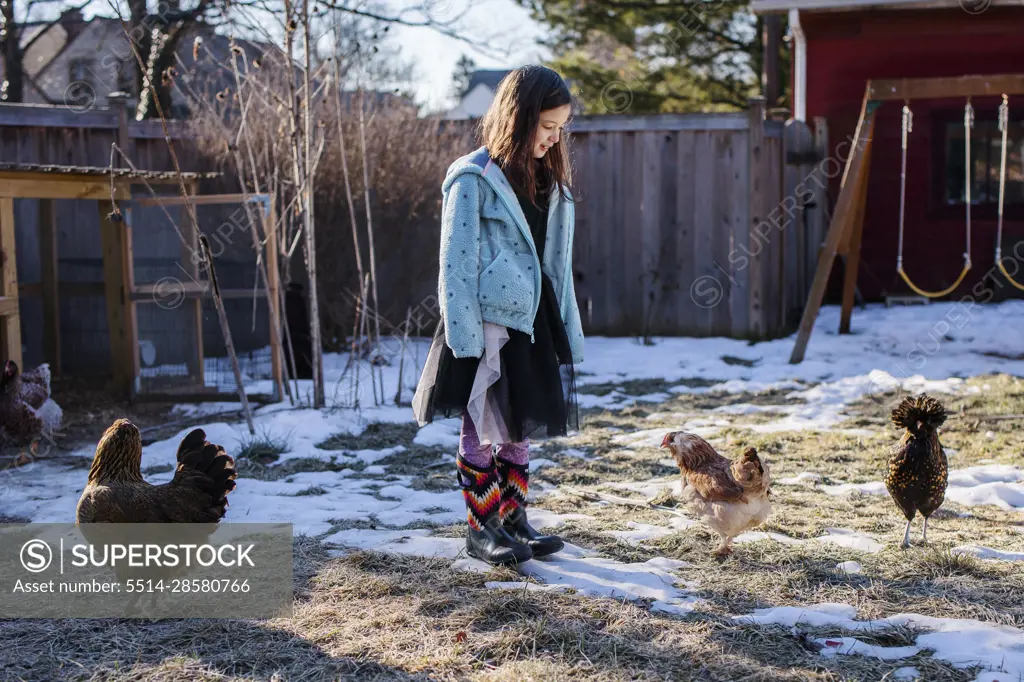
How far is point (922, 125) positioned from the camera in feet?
39.3

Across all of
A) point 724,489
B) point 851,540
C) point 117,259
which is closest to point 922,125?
point 117,259

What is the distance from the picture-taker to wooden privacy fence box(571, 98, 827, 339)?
31.2ft

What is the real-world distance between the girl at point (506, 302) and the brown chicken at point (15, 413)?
313 centimetres

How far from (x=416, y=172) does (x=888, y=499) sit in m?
5.50

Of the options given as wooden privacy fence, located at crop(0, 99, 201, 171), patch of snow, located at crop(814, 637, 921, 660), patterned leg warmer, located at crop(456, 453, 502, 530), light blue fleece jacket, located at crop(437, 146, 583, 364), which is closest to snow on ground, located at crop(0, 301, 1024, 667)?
patch of snow, located at crop(814, 637, 921, 660)

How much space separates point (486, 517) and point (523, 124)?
141 cm

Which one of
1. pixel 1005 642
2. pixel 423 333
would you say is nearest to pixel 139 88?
pixel 423 333

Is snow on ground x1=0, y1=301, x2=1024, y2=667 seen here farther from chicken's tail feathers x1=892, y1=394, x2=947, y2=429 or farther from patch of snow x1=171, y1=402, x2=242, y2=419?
chicken's tail feathers x1=892, y1=394, x2=947, y2=429

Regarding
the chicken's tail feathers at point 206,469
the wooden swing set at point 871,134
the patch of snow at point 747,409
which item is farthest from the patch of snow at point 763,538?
the wooden swing set at point 871,134

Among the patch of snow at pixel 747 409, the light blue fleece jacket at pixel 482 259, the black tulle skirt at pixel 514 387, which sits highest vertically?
the light blue fleece jacket at pixel 482 259

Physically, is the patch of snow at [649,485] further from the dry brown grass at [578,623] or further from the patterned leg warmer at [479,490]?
the patterned leg warmer at [479,490]

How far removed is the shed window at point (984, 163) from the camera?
11.7 metres

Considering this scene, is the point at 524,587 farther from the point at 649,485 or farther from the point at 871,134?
the point at 871,134

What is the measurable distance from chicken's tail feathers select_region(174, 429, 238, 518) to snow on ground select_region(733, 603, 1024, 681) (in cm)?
175
